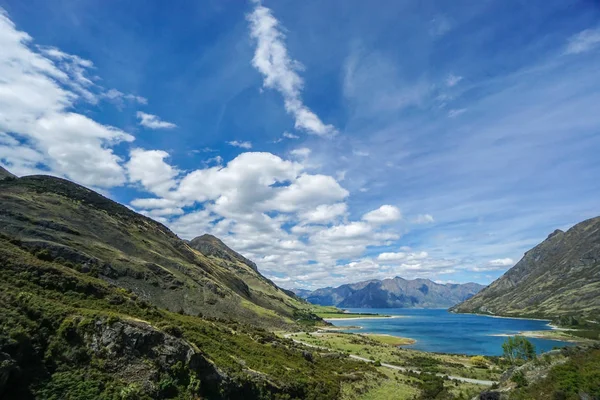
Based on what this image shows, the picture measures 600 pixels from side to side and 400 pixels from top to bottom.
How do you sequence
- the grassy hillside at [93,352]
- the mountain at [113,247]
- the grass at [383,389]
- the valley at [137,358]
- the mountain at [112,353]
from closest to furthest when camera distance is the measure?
the grassy hillside at [93,352], the mountain at [112,353], the valley at [137,358], the grass at [383,389], the mountain at [113,247]

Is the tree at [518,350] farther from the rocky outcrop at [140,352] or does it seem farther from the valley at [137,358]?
the rocky outcrop at [140,352]

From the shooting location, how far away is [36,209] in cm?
11581

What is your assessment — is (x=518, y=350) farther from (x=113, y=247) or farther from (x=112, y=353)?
(x=113, y=247)

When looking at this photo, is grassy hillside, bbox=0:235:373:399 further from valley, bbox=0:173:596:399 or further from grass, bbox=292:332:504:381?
grass, bbox=292:332:504:381

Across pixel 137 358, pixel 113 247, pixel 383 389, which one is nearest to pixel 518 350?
pixel 383 389

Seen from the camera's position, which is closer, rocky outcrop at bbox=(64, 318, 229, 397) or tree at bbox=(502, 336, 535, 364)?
rocky outcrop at bbox=(64, 318, 229, 397)

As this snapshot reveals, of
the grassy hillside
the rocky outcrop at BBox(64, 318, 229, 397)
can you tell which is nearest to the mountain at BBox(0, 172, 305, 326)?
the grassy hillside

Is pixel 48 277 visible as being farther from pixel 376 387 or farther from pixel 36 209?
pixel 36 209

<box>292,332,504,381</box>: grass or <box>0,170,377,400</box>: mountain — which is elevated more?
<box>0,170,377,400</box>: mountain

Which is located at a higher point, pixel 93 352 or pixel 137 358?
pixel 93 352

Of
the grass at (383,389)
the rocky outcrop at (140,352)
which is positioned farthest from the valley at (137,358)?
the grass at (383,389)

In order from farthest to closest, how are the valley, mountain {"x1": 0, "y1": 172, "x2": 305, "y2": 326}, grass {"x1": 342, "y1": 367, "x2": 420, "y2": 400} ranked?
mountain {"x1": 0, "y1": 172, "x2": 305, "y2": 326} < grass {"x1": 342, "y1": 367, "x2": 420, "y2": 400} < the valley

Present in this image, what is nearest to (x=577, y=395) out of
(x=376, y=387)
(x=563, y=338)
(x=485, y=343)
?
(x=376, y=387)

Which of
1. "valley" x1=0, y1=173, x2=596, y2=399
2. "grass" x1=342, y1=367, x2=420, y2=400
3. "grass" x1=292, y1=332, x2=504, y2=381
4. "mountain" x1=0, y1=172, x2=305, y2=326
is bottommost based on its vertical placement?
"grass" x1=292, y1=332, x2=504, y2=381
